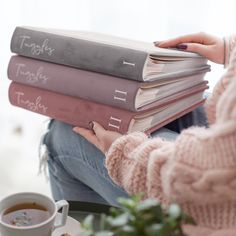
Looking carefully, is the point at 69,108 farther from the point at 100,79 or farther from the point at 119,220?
the point at 119,220

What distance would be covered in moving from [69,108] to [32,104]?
9 cm

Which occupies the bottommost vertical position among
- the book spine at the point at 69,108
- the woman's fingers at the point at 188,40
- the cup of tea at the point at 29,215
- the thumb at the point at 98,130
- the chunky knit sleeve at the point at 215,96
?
the cup of tea at the point at 29,215

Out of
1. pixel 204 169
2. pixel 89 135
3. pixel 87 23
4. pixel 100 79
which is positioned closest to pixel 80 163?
pixel 89 135

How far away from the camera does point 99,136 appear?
76cm

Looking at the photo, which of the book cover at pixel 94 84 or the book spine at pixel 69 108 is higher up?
the book cover at pixel 94 84

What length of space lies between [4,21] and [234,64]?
119 cm

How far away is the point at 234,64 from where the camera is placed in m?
0.52

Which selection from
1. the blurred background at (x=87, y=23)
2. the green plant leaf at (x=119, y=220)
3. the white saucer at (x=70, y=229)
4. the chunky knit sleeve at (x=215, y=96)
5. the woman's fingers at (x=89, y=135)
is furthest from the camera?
the blurred background at (x=87, y=23)

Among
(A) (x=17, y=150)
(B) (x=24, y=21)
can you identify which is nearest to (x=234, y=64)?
(B) (x=24, y=21)

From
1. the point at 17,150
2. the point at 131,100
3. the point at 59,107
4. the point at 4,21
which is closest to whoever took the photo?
the point at 131,100

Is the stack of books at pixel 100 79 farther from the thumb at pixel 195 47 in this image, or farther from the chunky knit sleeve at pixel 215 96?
the chunky knit sleeve at pixel 215 96

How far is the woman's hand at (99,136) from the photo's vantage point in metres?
0.74

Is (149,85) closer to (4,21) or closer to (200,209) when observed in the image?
(200,209)

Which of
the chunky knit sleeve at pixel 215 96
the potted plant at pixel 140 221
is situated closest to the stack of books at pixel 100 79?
the chunky knit sleeve at pixel 215 96
